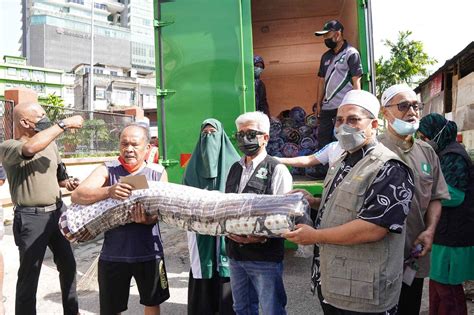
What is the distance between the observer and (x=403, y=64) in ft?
91.5

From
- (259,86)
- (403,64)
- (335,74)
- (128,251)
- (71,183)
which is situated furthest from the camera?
(403,64)

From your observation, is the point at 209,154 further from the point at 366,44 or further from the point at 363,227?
the point at 366,44

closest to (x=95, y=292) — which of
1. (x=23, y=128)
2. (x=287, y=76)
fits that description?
(x=23, y=128)

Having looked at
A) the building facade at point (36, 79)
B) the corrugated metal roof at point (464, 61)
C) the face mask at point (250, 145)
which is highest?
the building facade at point (36, 79)

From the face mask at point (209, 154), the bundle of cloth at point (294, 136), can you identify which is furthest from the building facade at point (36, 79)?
the face mask at point (209, 154)

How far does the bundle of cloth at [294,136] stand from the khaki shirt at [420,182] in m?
2.20

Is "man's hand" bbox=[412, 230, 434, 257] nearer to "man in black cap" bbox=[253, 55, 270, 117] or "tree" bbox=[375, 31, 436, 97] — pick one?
"man in black cap" bbox=[253, 55, 270, 117]

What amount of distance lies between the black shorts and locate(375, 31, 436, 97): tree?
2621cm

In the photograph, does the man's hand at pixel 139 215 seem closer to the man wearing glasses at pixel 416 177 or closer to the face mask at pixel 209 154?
the face mask at pixel 209 154

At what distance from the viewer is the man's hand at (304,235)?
5.40ft

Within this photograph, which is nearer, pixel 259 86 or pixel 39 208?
pixel 39 208

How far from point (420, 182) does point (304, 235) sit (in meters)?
0.89

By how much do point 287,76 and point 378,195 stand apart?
233 inches

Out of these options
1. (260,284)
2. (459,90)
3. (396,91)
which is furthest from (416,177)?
(459,90)
